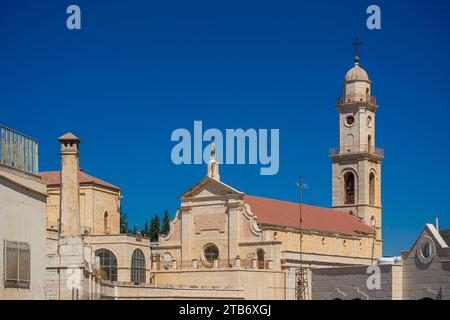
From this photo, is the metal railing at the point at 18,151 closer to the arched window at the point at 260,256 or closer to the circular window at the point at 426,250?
the circular window at the point at 426,250

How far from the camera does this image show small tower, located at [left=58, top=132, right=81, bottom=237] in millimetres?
54594

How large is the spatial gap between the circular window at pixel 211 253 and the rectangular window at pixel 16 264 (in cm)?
5111

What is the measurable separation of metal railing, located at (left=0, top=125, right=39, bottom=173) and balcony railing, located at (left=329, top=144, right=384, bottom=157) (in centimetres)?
6446

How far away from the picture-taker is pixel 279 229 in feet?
281

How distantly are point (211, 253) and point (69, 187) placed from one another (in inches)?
1319

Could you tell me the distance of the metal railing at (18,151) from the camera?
118ft

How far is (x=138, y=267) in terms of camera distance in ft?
257

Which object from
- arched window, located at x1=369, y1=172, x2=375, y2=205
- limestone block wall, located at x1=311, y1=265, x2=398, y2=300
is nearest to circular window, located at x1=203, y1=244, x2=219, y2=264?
arched window, located at x1=369, y1=172, x2=375, y2=205

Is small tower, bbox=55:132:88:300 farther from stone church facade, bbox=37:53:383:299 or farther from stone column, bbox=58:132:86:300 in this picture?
stone church facade, bbox=37:53:383:299

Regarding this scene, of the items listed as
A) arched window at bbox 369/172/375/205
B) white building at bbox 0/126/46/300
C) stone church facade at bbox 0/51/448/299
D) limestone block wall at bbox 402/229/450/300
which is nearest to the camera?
white building at bbox 0/126/46/300

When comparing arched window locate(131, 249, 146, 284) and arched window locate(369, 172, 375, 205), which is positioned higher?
arched window locate(369, 172, 375, 205)

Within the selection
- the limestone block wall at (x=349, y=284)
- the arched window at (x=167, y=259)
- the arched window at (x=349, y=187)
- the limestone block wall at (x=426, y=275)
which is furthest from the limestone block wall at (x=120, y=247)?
the arched window at (x=349, y=187)

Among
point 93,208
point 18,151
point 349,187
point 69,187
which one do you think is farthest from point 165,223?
point 18,151
